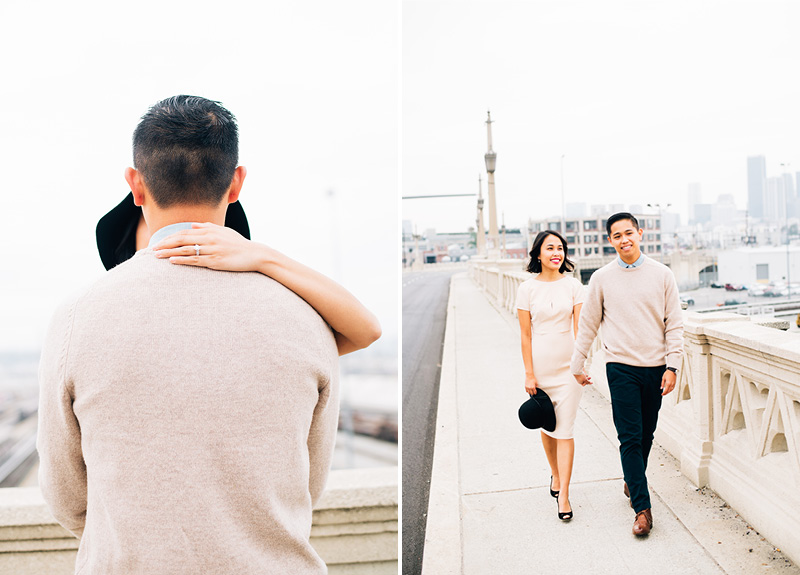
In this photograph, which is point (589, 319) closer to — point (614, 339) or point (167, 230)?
point (614, 339)

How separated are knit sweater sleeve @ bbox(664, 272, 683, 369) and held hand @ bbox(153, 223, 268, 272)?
81.4 inches

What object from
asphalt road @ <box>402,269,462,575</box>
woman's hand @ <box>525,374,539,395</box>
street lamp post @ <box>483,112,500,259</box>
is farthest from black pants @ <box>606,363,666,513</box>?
street lamp post @ <box>483,112,500,259</box>

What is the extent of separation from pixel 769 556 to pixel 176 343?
8.73 ft

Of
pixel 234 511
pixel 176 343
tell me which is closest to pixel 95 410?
pixel 176 343

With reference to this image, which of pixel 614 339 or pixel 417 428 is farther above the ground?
pixel 614 339

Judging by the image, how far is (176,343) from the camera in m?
0.98

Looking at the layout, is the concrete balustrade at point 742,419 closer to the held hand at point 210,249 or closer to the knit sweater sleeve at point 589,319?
the knit sweater sleeve at point 589,319

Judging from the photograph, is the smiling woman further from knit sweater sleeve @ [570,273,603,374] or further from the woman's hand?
knit sweater sleeve @ [570,273,603,374]

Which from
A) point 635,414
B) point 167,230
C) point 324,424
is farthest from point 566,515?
point 167,230

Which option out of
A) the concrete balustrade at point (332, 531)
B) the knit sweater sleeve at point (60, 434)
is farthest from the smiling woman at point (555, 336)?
the knit sweater sleeve at point (60, 434)

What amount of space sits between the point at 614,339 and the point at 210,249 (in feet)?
7.11

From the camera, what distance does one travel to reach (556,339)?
3002mm

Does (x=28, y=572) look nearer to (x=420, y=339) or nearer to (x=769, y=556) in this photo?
(x=769, y=556)

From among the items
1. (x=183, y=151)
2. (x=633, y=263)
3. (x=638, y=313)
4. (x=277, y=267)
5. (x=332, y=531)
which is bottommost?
(x=332, y=531)
